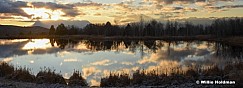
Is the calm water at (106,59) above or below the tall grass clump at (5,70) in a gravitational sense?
below

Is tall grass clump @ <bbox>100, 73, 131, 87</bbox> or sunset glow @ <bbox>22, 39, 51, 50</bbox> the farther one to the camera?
sunset glow @ <bbox>22, 39, 51, 50</bbox>

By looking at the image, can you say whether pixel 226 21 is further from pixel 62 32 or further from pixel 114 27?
pixel 62 32

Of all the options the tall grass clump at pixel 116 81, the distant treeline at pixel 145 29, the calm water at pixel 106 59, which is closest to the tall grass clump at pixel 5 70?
the calm water at pixel 106 59

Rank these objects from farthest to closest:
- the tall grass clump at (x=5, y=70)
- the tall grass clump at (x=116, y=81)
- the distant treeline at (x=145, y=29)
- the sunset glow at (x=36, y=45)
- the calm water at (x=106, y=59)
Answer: the distant treeline at (x=145, y=29) < the sunset glow at (x=36, y=45) < the calm water at (x=106, y=59) < the tall grass clump at (x=5, y=70) < the tall grass clump at (x=116, y=81)

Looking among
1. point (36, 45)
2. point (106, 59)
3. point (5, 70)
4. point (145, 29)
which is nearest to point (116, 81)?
point (5, 70)

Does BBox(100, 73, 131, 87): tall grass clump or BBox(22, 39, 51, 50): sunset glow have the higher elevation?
BBox(100, 73, 131, 87): tall grass clump

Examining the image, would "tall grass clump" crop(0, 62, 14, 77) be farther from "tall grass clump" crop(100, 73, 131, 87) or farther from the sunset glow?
the sunset glow

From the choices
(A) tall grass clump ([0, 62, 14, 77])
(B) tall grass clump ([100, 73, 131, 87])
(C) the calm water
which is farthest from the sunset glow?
(B) tall grass clump ([100, 73, 131, 87])

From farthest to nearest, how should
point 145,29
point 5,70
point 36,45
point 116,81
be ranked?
point 145,29 → point 36,45 → point 5,70 → point 116,81

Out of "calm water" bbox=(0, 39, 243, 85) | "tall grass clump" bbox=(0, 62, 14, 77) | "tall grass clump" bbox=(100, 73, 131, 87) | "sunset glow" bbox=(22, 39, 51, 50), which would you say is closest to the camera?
"tall grass clump" bbox=(100, 73, 131, 87)

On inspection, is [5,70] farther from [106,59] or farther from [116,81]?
[106,59]

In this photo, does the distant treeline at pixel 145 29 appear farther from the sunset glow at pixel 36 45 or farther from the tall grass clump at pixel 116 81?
the tall grass clump at pixel 116 81

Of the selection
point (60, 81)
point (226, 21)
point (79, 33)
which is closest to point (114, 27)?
point (79, 33)

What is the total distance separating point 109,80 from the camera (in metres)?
15.2
